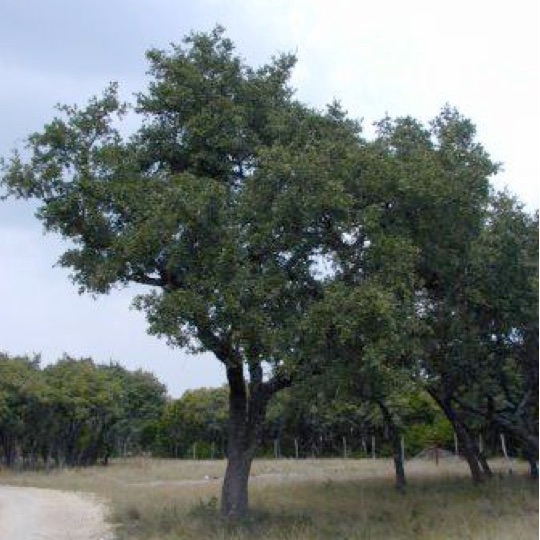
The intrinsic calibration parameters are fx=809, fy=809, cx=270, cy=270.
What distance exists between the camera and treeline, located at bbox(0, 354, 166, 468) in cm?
5394

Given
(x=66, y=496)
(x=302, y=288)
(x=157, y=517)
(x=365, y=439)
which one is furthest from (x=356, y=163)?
(x=365, y=439)

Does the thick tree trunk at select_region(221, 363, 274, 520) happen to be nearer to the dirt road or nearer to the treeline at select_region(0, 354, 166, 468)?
the dirt road

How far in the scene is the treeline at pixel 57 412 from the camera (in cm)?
5394

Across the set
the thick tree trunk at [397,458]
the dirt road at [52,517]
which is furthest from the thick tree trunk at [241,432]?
the thick tree trunk at [397,458]

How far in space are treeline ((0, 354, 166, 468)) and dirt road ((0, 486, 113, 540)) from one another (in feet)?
74.1

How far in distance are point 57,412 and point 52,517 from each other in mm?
35003

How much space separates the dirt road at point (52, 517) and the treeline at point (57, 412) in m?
22.6

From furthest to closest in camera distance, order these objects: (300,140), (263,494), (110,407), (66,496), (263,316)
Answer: (110,407) → (66,496) → (263,494) → (300,140) → (263,316)

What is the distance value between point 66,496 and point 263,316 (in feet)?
62.3

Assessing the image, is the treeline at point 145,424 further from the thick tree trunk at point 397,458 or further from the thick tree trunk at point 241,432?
the thick tree trunk at point 241,432

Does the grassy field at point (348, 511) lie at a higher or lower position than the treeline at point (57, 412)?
lower

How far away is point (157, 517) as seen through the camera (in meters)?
20.2

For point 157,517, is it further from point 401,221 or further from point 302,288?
point 401,221

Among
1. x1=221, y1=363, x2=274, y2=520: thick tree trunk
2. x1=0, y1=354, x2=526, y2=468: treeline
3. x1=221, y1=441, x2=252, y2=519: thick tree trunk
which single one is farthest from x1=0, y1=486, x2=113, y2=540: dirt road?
x1=0, y1=354, x2=526, y2=468: treeline
